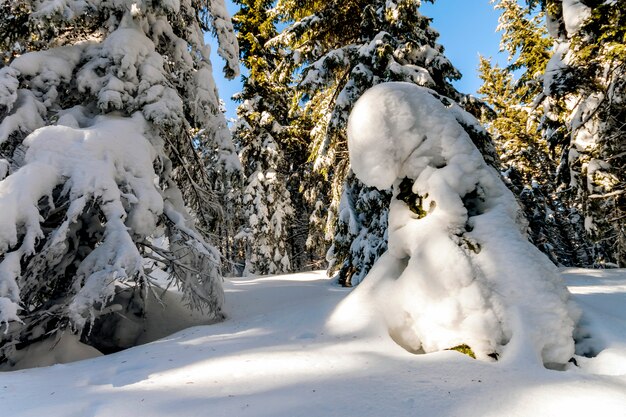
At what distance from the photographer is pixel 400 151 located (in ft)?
14.6

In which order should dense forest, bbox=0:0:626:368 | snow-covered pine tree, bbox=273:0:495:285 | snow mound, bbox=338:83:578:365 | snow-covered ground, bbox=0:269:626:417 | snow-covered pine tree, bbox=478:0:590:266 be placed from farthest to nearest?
snow-covered pine tree, bbox=478:0:590:266
snow-covered pine tree, bbox=273:0:495:285
dense forest, bbox=0:0:626:368
snow mound, bbox=338:83:578:365
snow-covered ground, bbox=0:269:626:417

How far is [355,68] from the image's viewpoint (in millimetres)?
8148

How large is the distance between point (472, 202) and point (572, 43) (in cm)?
541

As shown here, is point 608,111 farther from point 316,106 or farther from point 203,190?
point 203,190

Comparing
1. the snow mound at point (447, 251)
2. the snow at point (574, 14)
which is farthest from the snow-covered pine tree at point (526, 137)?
the snow mound at point (447, 251)

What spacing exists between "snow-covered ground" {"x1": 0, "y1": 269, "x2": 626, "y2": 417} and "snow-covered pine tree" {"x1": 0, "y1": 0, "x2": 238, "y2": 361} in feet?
4.18

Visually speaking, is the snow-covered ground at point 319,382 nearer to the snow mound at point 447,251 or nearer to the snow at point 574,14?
the snow mound at point 447,251

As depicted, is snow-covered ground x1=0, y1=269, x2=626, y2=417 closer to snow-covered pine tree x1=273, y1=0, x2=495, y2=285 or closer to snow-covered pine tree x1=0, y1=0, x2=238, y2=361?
snow-covered pine tree x1=0, y1=0, x2=238, y2=361

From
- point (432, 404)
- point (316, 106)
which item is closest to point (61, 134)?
point (432, 404)

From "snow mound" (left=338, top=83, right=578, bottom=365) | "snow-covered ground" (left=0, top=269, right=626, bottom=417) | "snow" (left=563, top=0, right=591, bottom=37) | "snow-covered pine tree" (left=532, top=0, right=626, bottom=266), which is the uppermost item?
"snow" (left=563, top=0, right=591, bottom=37)

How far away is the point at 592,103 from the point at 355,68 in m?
5.56

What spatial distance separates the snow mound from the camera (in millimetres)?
3139

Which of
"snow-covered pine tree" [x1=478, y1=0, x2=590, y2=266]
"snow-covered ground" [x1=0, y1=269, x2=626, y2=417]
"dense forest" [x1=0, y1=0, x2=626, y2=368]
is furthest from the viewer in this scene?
"snow-covered pine tree" [x1=478, y1=0, x2=590, y2=266]

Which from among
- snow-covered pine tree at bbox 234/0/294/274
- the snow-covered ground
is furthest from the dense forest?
snow-covered pine tree at bbox 234/0/294/274
